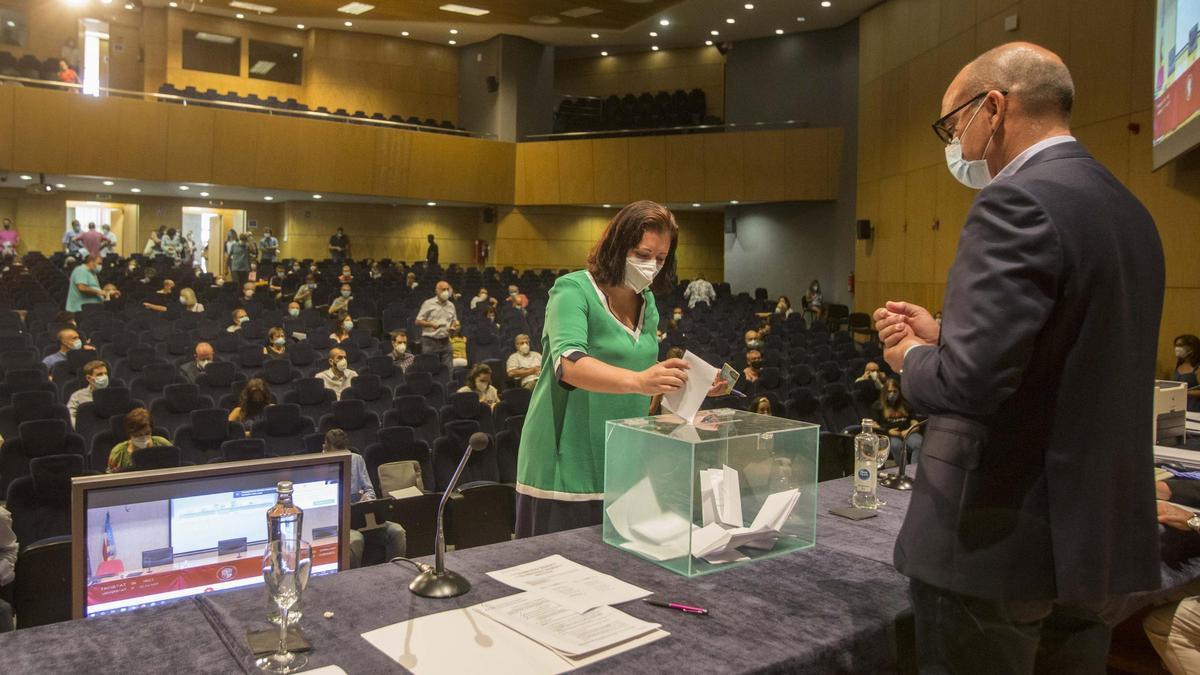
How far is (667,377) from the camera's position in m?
2.02

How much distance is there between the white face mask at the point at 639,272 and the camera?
239 centimetres

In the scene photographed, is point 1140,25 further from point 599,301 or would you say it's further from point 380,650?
point 380,650

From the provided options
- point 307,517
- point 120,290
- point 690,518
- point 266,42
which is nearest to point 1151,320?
point 690,518

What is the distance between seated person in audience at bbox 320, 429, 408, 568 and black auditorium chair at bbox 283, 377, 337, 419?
2.26 m

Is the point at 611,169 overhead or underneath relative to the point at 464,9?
underneath

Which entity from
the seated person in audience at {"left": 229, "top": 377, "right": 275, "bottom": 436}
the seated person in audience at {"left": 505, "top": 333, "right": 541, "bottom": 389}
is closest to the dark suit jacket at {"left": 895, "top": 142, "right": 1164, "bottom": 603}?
the seated person in audience at {"left": 229, "top": 377, "right": 275, "bottom": 436}

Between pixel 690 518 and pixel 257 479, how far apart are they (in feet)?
3.22

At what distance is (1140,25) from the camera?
33.1 feet

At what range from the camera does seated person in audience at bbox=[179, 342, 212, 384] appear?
8.86 meters

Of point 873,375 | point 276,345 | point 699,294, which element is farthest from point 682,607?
point 699,294

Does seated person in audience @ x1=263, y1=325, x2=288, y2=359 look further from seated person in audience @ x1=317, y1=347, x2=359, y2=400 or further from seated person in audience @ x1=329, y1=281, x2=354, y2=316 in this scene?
seated person in audience @ x1=329, y1=281, x2=354, y2=316

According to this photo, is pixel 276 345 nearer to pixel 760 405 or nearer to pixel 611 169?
pixel 760 405

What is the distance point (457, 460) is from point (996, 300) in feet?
19.3

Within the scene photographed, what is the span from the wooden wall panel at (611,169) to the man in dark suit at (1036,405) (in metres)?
20.0
